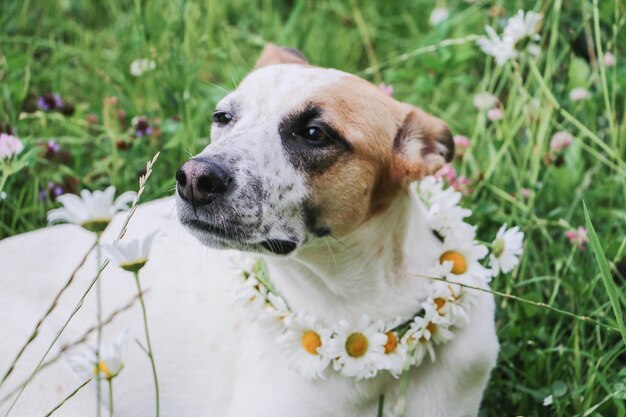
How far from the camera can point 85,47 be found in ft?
15.8

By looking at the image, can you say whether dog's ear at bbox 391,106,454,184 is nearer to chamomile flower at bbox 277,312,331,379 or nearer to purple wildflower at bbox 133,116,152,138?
chamomile flower at bbox 277,312,331,379

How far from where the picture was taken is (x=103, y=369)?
5.44 feet

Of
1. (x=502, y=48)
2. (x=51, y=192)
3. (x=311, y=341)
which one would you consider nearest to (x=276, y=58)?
(x=502, y=48)

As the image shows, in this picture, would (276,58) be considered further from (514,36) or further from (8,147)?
(8,147)

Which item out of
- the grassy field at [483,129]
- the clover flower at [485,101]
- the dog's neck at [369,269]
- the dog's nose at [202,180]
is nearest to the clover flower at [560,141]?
the grassy field at [483,129]

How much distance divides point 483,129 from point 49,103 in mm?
2009

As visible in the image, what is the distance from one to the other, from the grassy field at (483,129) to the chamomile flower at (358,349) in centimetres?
64

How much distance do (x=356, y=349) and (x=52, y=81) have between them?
8.87 ft

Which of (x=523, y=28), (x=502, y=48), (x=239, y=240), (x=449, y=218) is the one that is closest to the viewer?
(x=239, y=240)

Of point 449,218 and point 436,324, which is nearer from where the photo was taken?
point 436,324

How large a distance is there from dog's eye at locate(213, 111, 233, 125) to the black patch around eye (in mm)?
256

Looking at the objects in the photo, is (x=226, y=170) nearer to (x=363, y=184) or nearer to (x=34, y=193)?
(x=363, y=184)

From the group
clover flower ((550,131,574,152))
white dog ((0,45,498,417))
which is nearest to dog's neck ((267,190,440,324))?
white dog ((0,45,498,417))

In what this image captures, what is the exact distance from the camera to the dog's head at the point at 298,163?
2252 mm
